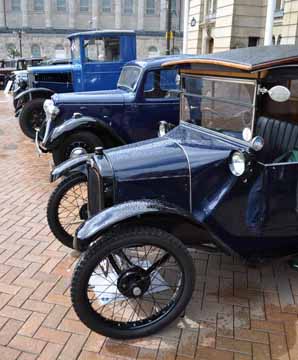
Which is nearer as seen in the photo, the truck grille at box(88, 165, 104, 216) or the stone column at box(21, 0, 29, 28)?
the truck grille at box(88, 165, 104, 216)

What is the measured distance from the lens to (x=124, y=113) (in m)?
5.91

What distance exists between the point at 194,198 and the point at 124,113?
3310mm

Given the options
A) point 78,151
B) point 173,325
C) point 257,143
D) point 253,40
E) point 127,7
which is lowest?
point 173,325

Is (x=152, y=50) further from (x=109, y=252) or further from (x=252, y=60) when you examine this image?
(x=109, y=252)

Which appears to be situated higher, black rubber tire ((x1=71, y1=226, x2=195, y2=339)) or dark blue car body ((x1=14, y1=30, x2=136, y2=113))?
dark blue car body ((x1=14, y1=30, x2=136, y2=113))

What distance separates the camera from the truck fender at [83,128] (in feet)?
18.5

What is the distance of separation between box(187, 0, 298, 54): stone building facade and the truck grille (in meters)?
9.24

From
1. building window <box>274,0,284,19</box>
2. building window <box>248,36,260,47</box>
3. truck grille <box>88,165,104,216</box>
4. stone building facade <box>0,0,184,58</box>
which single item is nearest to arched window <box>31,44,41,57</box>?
stone building facade <box>0,0,184,58</box>

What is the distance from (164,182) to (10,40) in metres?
52.5

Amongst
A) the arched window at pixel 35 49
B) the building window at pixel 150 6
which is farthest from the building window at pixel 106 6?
the arched window at pixel 35 49

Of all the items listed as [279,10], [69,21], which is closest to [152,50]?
[69,21]

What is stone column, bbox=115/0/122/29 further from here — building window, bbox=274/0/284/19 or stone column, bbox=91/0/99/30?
building window, bbox=274/0/284/19

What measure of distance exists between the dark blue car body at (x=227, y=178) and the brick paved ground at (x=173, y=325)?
392mm

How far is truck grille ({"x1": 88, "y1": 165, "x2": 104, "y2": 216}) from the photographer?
286 centimetres
